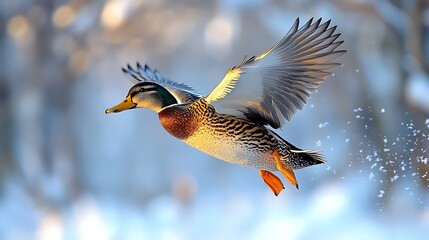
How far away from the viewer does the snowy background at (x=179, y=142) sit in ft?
5.03

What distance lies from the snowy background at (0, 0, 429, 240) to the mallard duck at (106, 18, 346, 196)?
0.56 meters

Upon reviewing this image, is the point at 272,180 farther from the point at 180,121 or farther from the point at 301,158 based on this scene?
the point at 180,121

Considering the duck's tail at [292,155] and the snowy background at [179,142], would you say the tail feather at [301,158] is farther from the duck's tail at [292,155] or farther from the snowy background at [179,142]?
the snowy background at [179,142]

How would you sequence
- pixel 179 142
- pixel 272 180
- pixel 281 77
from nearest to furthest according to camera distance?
pixel 281 77, pixel 272 180, pixel 179 142

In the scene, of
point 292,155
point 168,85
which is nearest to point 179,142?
point 168,85

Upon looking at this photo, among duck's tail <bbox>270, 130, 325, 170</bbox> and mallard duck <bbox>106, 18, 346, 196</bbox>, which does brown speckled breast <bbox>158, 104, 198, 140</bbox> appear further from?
duck's tail <bbox>270, 130, 325, 170</bbox>

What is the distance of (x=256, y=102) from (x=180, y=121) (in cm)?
12

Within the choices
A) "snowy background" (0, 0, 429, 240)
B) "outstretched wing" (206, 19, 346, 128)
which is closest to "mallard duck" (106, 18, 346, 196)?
"outstretched wing" (206, 19, 346, 128)

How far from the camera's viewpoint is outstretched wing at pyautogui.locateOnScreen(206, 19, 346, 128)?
0.85 m

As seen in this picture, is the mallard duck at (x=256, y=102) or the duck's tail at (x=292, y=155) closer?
the mallard duck at (x=256, y=102)

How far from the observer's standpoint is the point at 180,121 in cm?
92

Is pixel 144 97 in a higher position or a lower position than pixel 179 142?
lower

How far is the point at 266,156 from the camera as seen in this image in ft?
3.15

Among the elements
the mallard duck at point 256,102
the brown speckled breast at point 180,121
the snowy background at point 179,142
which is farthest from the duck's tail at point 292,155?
the snowy background at point 179,142
